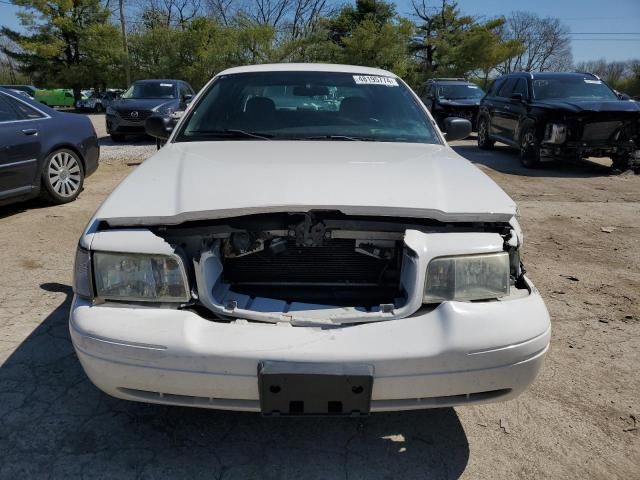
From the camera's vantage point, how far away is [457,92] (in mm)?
14938

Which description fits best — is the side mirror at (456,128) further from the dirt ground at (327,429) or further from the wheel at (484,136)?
the wheel at (484,136)

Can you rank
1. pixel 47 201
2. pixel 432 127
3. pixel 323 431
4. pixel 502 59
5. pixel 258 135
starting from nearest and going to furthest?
pixel 323 431 < pixel 258 135 < pixel 432 127 < pixel 47 201 < pixel 502 59

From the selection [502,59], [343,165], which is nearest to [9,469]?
[343,165]

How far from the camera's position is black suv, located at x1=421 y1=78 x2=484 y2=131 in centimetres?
1395

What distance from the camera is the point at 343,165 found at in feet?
7.75

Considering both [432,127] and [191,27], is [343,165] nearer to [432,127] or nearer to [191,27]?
[432,127]

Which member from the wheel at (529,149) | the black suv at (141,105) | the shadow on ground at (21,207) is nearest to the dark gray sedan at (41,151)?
the shadow on ground at (21,207)

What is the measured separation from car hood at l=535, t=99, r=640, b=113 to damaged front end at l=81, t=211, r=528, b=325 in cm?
764

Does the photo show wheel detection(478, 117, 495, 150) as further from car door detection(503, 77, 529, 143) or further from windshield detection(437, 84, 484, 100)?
windshield detection(437, 84, 484, 100)

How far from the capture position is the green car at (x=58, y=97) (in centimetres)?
3406

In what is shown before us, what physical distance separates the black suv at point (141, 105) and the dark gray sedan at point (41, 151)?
5.72 meters

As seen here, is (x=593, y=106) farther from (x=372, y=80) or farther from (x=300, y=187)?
(x=300, y=187)

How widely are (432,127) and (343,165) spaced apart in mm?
1165

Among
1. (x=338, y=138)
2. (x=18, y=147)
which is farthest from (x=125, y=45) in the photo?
(x=338, y=138)
